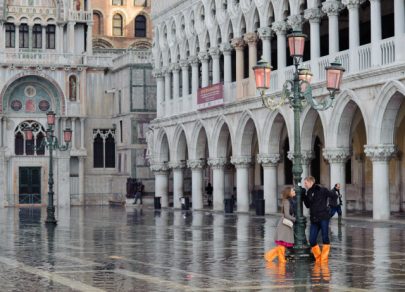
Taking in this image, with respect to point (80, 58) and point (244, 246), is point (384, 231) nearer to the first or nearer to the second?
point (244, 246)

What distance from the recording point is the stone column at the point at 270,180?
34250 mm

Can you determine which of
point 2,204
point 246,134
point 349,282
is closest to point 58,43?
point 2,204

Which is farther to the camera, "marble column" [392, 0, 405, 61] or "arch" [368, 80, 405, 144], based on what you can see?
"arch" [368, 80, 405, 144]

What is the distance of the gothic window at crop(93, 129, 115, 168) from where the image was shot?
5591 cm

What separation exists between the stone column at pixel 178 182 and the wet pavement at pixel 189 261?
16.6 m

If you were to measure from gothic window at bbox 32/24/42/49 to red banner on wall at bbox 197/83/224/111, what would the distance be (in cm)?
1986

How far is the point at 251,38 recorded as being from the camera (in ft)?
116

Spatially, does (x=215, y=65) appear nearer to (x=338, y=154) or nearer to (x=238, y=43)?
(x=238, y=43)

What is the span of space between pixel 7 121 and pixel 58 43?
6.49 m

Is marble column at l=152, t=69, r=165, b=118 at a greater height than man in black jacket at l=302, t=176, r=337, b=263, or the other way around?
marble column at l=152, t=69, r=165, b=118

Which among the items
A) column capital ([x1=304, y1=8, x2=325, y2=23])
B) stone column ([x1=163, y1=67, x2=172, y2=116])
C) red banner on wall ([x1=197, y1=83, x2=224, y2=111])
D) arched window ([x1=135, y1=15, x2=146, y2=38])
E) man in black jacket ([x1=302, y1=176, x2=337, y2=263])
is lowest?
man in black jacket ([x1=302, y1=176, x2=337, y2=263])

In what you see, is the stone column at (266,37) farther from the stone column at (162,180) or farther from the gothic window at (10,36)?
the gothic window at (10,36)

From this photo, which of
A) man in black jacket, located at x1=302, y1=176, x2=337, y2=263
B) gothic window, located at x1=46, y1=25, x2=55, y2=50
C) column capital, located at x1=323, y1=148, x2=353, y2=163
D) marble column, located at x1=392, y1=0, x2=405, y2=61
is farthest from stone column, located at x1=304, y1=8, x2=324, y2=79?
gothic window, located at x1=46, y1=25, x2=55, y2=50

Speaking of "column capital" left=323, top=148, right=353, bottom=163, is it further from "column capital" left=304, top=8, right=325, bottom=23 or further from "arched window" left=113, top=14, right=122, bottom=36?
"arched window" left=113, top=14, right=122, bottom=36
